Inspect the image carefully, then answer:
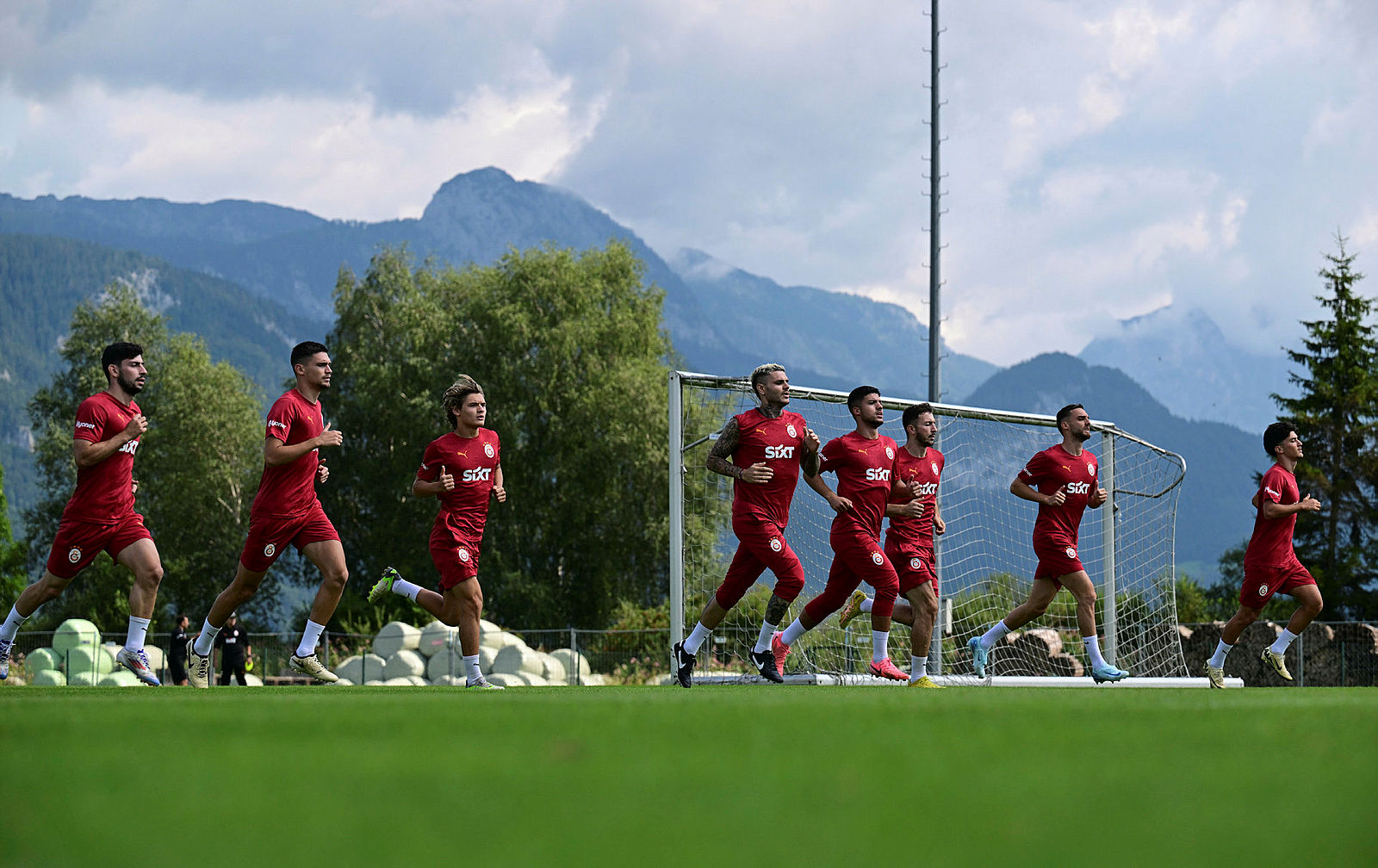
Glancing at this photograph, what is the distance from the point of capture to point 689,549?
18281 mm

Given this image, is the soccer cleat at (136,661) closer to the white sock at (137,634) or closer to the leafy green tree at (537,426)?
the white sock at (137,634)

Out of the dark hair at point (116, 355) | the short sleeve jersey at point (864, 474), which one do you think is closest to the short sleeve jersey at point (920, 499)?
the short sleeve jersey at point (864, 474)

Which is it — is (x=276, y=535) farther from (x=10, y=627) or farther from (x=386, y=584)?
(x=10, y=627)

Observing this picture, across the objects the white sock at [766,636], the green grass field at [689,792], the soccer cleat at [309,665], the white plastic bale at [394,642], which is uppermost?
the green grass field at [689,792]

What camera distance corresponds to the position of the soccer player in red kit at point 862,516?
1047cm

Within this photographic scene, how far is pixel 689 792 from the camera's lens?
248 centimetres

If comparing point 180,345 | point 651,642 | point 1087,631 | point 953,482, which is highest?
point 180,345

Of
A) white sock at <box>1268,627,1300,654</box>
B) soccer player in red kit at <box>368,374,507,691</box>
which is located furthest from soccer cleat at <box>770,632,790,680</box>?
white sock at <box>1268,627,1300,654</box>

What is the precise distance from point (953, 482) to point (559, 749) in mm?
18289

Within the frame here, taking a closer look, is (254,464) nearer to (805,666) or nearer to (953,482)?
(953,482)

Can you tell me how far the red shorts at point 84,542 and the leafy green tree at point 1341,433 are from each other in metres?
37.4

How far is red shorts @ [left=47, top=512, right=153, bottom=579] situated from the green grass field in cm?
533

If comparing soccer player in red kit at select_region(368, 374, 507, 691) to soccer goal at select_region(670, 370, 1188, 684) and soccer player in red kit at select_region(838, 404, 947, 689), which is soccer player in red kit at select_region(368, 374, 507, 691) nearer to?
soccer player in red kit at select_region(838, 404, 947, 689)

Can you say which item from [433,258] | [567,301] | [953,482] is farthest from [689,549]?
[433,258]
